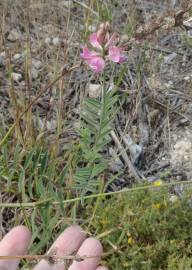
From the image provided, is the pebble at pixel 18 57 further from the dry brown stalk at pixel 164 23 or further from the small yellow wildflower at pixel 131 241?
the dry brown stalk at pixel 164 23

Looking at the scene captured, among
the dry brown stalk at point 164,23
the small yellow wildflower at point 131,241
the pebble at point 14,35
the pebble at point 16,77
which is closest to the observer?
the dry brown stalk at point 164,23

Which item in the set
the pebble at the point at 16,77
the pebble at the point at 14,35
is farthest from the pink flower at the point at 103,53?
the pebble at the point at 14,35

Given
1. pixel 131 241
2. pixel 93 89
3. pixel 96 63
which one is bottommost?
pixel 131 241

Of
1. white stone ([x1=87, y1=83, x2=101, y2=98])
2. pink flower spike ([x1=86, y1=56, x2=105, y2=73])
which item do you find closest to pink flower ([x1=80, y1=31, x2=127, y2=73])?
pink flower spike ([x1=86, y1=56, x2=105, y2=73])

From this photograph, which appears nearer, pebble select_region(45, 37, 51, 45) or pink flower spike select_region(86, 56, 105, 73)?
pink flower spike select_region(86, 56, 105, 73)

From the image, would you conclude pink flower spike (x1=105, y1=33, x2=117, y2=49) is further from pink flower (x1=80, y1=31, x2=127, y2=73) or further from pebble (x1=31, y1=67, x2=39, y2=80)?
pebble (x1=31, y1=67, x2=39, y2=80)

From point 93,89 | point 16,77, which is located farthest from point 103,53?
point 16,77

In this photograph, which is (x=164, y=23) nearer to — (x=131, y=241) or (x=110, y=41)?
(x=110, y=41)

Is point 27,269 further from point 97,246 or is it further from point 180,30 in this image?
point 180,30

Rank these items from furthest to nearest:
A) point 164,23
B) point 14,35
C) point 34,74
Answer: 1. point 14,35
2. point 34,74
3. point 164,23

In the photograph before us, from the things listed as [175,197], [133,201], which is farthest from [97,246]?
[175,197]

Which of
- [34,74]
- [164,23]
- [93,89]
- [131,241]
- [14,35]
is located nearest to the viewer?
[164,23]
